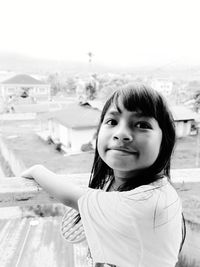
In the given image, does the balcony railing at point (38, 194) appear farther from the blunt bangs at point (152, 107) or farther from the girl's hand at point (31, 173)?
the blunt bangs at point (152, 107)

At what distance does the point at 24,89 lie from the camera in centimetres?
1390

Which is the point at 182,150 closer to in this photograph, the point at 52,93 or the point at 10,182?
the point at 10,182

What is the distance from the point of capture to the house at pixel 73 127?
6.82m

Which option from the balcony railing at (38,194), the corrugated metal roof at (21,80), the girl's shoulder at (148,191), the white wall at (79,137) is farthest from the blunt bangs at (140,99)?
the corrugated metal roof at (21,80)

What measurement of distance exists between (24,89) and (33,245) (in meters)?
14.0

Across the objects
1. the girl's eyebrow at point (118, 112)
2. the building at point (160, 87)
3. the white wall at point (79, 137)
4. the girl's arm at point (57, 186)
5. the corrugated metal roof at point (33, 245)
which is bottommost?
the white wall at point (79, 137)

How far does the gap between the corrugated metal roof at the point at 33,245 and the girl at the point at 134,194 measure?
0.44 m

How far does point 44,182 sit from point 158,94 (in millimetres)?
332

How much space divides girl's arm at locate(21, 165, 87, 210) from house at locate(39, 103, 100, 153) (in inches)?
222

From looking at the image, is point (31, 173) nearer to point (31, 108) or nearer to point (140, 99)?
point (140, 99)

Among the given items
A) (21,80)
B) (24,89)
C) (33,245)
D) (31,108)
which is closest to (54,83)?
(21,80)

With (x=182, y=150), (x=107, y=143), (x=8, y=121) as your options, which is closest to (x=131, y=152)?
(x=107, y=143)

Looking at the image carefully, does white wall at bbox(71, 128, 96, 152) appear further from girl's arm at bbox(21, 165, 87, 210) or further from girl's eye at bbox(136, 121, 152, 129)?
girl's eye at bbox(136, 121, 152, 129)

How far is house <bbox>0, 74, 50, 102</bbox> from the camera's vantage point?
1305cm
